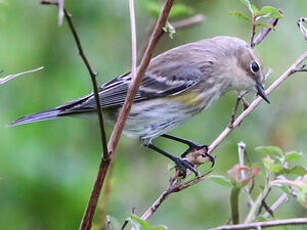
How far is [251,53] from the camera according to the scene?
344 centimetres

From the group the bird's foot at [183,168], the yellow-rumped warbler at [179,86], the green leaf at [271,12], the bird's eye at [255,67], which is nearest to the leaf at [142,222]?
the bird's foot at [183,168]

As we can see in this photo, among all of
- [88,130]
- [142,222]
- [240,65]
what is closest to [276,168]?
[142,222]

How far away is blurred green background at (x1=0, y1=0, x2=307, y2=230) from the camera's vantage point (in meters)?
3.48

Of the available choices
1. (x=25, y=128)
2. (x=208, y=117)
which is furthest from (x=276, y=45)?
(x=25, y=128)

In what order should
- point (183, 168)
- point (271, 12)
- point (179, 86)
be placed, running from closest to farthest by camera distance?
point (271, 12)
point (183, 168)
point (179, 86)

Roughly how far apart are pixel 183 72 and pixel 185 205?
3.28 ft

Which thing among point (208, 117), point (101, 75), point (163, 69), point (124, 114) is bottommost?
point (208, 117)

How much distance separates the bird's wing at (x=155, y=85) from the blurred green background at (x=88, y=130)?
40 centimetres

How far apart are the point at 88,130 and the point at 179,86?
86 cm

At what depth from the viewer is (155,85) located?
3502mm

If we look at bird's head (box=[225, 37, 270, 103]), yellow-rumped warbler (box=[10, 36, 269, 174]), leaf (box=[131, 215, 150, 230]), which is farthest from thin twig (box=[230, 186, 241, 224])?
bird's head (box=[225, 37, 270, 103])

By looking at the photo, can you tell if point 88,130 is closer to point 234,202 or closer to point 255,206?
point 234,202

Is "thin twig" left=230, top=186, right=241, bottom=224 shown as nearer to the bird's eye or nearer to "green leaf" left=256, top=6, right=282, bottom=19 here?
"green leaf" left=256, top=6, right=282, bottom=19

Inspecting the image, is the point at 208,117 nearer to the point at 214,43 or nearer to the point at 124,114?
the point at 214,43
